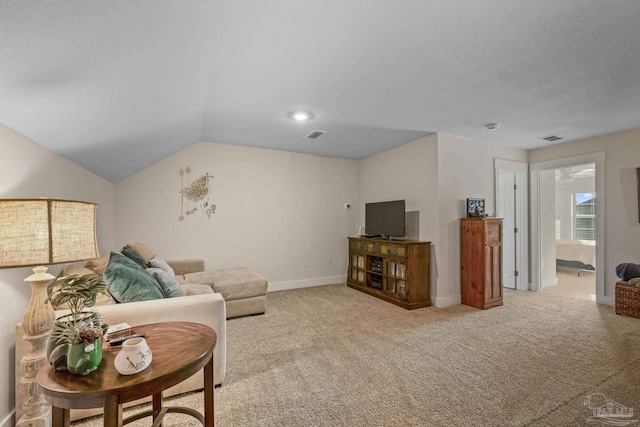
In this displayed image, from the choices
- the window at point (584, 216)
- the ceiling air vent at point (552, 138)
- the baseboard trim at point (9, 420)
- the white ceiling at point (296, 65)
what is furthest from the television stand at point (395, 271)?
the window at point (584, 216)

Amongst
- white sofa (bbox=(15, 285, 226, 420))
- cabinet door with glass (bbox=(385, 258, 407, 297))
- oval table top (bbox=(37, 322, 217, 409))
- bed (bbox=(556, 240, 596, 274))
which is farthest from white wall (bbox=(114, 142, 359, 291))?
bed (bbox=(556, 240, 596, 274))

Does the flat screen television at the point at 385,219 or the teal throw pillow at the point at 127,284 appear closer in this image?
the teal throw pillow at the point at 127,284

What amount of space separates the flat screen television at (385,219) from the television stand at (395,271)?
197 mm

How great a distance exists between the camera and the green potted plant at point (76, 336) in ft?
3.59

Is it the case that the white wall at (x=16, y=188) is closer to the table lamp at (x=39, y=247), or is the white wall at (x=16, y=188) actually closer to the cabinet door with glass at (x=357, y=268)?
the table lamp at (x=39, y=247)

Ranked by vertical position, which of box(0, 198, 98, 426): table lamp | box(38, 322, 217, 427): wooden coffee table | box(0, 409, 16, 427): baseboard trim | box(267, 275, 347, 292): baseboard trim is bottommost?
box(267, 275, 347, 292): baseboard trim

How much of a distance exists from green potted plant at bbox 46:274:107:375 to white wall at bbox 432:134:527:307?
3719mm

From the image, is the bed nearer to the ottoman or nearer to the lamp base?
the ottoman

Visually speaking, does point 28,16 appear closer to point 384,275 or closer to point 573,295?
point 384,275

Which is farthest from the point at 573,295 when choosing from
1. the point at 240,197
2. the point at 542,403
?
the point at 240,197

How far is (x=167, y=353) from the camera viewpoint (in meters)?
1.27

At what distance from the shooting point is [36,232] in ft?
3.94

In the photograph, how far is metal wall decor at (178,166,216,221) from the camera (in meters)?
4.19

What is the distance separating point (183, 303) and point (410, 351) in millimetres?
1950
